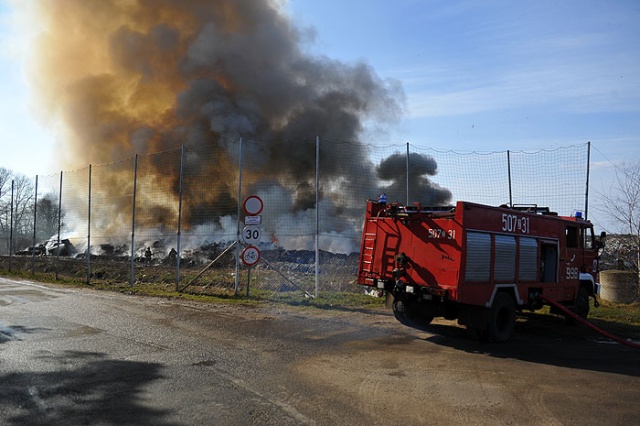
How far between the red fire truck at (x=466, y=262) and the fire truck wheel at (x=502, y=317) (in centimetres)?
2

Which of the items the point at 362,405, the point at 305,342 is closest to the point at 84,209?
the point at 305,342

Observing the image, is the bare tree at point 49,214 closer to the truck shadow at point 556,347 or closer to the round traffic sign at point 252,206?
the round traffic sign at point 252,206

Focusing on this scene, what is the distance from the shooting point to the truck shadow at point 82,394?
415cm

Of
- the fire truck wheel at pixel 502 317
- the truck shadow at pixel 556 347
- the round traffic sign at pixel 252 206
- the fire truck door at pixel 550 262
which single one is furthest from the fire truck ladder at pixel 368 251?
the round traffic sign at pixel 252 206

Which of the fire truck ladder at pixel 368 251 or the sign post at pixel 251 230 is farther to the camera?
the sign post at pixel 251 230

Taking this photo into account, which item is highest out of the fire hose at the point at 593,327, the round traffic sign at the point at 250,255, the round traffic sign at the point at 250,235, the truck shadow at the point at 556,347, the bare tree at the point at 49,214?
the bare tree at the point at 49,214

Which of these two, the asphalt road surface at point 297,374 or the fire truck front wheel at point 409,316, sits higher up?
the fire truck front wheel at point 409,316

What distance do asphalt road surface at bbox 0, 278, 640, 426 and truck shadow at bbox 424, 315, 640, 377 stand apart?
0.10ft

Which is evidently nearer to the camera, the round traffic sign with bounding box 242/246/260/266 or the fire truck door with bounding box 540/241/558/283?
the fire truck door with bounding box 540/241/558/283

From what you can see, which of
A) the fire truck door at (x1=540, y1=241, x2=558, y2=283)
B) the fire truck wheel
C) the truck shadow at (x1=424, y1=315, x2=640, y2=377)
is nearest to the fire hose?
the truck shadow at (x1=424, y1=315, x2=640, y2=377)

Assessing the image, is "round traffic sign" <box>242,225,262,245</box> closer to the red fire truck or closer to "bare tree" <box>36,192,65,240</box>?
the red fire truck

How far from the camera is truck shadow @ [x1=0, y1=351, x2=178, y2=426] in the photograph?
415cm

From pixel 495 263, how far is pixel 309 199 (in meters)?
7.92

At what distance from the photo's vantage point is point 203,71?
1258 inches
